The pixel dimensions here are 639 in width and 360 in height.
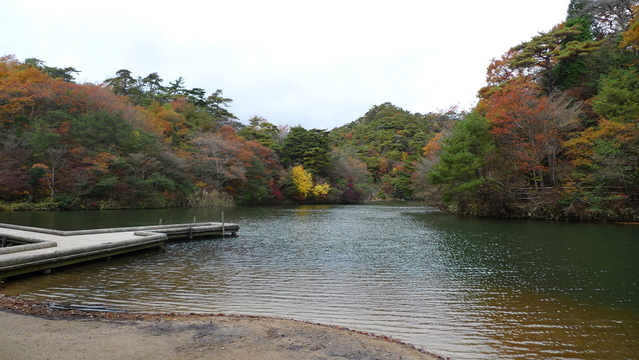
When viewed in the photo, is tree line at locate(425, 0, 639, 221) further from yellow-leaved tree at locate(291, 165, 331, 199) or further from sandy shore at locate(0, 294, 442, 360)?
sandy shore at locate(0, 294, 442, 360)

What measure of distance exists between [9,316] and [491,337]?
6.60 m

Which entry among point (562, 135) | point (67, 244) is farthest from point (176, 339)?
point (562, 135)

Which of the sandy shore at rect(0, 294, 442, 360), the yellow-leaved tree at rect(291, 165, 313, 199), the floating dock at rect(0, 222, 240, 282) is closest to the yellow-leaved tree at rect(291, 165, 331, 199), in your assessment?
the yellow-leaved tree at rect(291, 165, 313, 199)

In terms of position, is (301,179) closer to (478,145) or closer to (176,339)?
(478,145)

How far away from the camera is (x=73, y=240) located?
10.2 meters

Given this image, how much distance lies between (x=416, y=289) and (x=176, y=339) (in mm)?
4985

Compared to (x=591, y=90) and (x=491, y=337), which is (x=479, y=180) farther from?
(x=491, y=337)

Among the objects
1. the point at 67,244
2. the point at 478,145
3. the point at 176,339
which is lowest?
the point at 176,339

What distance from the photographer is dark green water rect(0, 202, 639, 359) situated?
4.77 meters

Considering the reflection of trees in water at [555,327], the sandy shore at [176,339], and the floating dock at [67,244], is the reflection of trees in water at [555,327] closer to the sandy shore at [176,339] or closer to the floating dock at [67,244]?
the sandy shore at [176,339]

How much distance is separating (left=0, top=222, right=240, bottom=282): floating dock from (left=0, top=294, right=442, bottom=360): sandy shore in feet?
10.1

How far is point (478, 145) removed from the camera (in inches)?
946

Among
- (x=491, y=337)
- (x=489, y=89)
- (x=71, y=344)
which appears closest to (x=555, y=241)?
(x=491, y=337)

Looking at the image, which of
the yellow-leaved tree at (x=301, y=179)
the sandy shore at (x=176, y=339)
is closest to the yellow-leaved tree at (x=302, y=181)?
the yellow-leaved tree at (x=301, y=179)
